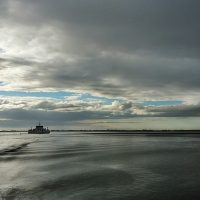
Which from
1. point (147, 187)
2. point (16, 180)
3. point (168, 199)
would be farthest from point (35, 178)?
point (168, 199)

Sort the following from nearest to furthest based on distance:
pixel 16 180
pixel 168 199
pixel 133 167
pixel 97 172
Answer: pixel 168 199, pixel 16 180, pixel 97 172, pixel 133 167

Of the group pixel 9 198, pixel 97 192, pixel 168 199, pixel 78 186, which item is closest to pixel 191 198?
pixel 168 199

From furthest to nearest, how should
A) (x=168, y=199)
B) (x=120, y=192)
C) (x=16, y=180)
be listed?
(x=16, y=180) → (x=120, y=192) → (x=168, y=199)

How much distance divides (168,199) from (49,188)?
28.0 ft

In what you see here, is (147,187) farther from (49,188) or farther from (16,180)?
(16,180)

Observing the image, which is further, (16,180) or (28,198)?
(16,180)

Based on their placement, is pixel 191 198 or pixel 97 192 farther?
pixel 97 192

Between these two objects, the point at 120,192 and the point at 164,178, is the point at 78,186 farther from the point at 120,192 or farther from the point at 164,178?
the point at 164,178

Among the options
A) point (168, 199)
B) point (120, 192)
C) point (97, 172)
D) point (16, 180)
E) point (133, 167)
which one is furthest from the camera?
point (133, 167)

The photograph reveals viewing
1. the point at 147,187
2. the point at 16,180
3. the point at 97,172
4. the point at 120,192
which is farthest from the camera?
the point at 97,172

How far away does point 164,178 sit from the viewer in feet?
85.6

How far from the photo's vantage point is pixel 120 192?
2112 cm

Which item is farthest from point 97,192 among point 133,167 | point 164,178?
point 133,167

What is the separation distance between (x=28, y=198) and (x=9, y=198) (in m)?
1.14
